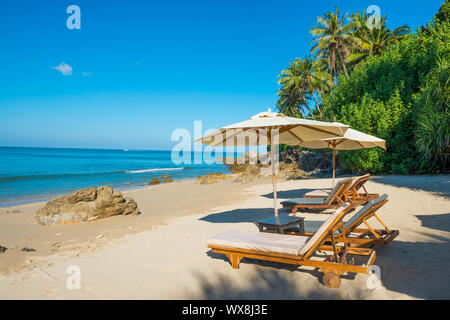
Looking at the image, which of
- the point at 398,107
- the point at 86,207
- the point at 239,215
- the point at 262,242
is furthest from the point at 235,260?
the point at 398,107

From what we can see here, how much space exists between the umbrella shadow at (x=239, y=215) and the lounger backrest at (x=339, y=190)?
1.60 m

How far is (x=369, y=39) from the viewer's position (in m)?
27.5

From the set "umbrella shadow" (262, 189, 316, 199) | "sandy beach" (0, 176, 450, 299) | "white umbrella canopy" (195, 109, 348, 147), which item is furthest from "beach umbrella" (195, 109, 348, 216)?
"umbrella shadow" (262, 189, 316, 199)

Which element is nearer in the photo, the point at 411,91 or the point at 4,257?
the point at 4,257

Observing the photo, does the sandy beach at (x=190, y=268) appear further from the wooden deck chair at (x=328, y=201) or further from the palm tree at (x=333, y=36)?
the palm tree at (x=333, y=36)

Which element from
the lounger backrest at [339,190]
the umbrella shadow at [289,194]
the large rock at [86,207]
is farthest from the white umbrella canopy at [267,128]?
the large rock at [86,207]

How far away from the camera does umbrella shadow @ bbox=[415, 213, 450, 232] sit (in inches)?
222

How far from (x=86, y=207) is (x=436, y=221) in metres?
9.35

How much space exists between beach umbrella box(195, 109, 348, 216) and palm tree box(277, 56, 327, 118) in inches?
1044

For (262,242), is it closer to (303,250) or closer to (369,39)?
(303,250)

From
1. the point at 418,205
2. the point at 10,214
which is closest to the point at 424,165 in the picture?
the point at 418,205
